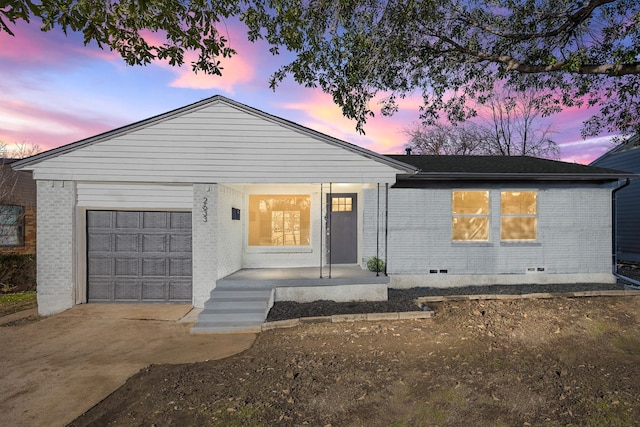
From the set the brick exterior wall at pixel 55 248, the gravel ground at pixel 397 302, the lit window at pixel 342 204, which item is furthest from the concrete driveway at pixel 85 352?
the lit window at pixel 342 204

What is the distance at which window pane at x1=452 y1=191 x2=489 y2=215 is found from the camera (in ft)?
36.9

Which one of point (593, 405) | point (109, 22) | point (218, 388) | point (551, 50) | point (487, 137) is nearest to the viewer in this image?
point (593, 405)

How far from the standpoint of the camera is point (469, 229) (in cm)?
1127

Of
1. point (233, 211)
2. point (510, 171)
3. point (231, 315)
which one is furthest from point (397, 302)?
point (510, 171)

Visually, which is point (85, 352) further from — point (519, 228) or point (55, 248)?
point (519, 228)

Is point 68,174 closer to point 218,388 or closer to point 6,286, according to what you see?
point 6,286

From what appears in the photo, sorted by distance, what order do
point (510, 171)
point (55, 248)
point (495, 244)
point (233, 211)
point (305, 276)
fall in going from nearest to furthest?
point (55, 248), point (305, 276), point (233, 211), point (510, 171), point (495, 244)

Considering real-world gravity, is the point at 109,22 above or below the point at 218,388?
above

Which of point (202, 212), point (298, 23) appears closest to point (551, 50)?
point (298, 23)

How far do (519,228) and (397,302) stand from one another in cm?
557

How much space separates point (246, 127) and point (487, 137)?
29.3 meters

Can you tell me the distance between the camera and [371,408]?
13.5ft

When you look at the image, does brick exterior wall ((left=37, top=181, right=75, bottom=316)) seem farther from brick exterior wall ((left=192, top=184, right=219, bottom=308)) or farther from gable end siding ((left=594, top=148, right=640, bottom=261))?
gable end siding ((left=594, top=148, right=640, bottom=261))

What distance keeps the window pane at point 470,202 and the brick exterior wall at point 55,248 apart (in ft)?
36.3
